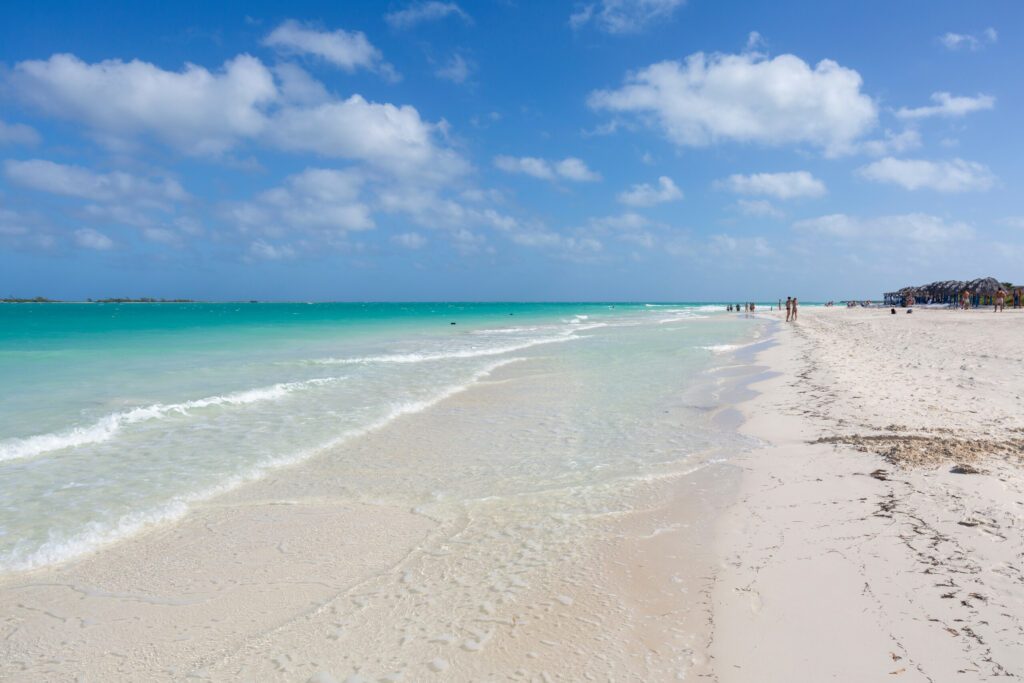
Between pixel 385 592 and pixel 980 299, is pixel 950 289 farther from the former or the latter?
pixel 385 592

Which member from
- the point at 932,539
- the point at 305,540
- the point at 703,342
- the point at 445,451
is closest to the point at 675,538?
the point at 932,539

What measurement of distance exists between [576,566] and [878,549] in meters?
2.39

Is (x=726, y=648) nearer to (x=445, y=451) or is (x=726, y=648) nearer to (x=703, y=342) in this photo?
(x=445, y=451)

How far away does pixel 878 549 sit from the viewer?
445 cm

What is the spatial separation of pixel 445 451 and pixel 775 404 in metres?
6.75

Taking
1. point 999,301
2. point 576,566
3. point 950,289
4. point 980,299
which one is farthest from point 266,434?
point 950,289

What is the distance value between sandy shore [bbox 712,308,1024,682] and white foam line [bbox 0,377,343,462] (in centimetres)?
971

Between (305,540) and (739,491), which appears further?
(739,491)

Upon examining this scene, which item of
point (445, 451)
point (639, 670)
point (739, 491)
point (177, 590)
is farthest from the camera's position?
point (445, 451)

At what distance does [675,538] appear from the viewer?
201 inches

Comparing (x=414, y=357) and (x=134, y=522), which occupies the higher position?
(x=414, y=357)

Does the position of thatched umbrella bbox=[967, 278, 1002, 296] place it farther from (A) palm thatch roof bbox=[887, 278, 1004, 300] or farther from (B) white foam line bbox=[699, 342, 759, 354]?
(B) white foam line bbox=[699, 342, 759, 354]

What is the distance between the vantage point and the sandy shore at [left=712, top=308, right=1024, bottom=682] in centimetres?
323

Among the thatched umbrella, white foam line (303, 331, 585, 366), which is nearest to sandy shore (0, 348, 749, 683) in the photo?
white foam line (303, 331, 585, 366)
